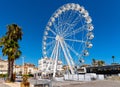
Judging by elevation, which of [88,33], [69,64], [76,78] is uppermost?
[88,33]

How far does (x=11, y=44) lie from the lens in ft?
135

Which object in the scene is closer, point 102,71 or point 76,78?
point 76,78

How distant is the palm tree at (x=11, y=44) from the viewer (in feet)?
131

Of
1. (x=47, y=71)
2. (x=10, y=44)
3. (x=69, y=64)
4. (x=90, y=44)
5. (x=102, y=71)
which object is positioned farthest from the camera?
(x=102, y=71)

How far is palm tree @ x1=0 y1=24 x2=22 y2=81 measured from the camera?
39.9 meters

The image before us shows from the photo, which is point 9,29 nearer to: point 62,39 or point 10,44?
point 10,44

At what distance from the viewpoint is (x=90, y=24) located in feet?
160

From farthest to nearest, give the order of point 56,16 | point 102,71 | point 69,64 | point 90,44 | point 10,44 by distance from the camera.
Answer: point 102,71
point 56,16
point 69,64
point 90,44
point 10,44

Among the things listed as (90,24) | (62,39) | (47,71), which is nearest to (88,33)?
(90,24)

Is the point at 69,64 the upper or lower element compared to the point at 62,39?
lower

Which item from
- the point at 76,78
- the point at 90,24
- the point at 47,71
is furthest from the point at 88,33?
the point at 47,71

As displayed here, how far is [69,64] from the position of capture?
168 feet

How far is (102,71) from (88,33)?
3716cm

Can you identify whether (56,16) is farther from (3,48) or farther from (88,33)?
(3,48)
